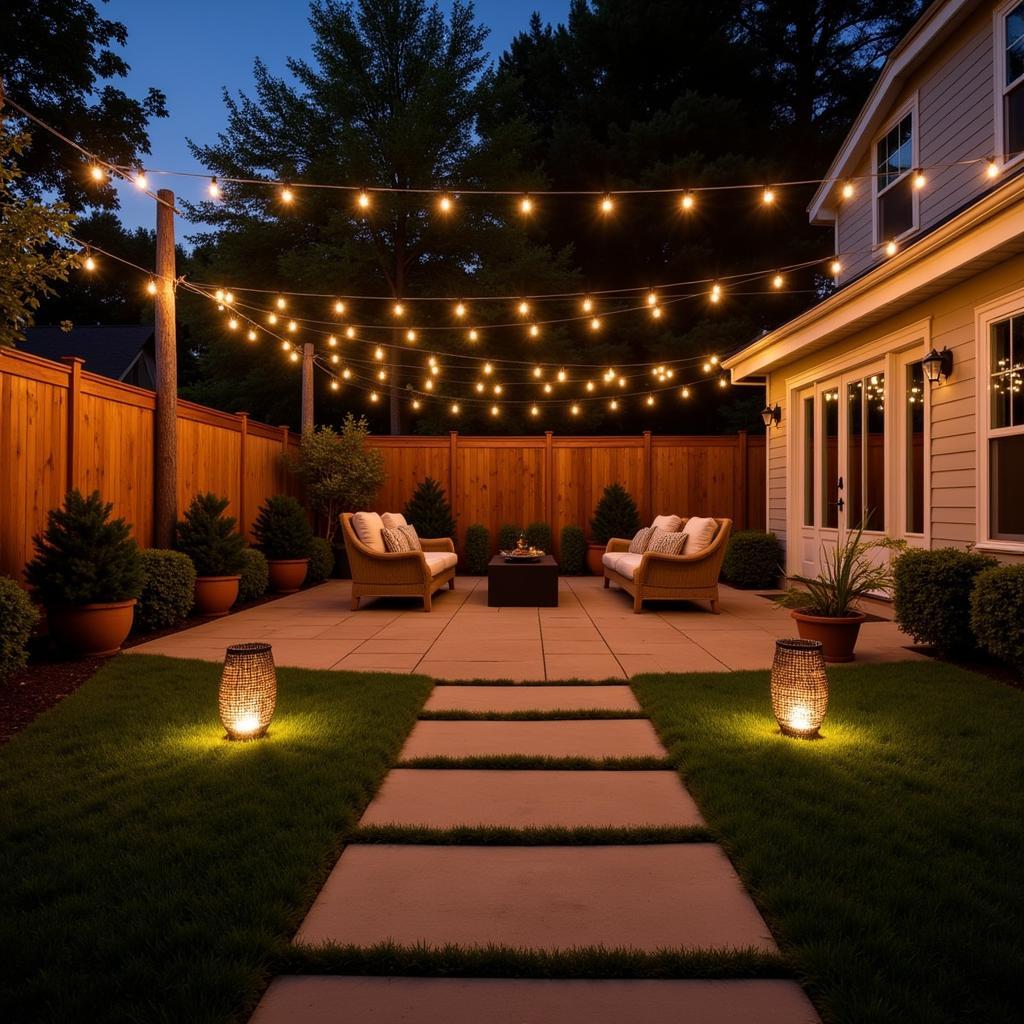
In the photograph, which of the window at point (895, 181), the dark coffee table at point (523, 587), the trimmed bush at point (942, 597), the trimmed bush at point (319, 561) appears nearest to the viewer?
the trimmed bush at point (942, 597)

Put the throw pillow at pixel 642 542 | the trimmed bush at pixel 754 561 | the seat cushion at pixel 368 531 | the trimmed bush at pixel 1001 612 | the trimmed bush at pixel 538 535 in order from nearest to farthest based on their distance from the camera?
1. the trimmed bush at pixel 1001 612
2. the seat cushion at pixel 368 531
3. the throw pillow at pixel 642 542
4. the trimmed bush at pixel 754 561
5. the trimmed bush at pixel 538 535

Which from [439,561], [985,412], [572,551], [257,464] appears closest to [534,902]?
[985,412]

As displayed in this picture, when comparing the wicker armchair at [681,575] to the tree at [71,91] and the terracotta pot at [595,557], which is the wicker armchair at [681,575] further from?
the tree at [71,91]

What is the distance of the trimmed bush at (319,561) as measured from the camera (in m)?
9.70

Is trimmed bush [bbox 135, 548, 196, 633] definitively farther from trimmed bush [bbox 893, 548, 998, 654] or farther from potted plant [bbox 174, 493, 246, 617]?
trimmed bush [bbox 893, 548, 998, 654]

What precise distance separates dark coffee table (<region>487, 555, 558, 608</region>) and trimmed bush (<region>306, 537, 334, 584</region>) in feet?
10.3

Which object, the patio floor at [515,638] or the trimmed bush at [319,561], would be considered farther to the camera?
the trimmed bush at [319,561]

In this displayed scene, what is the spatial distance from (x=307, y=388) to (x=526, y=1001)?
34.5 ft

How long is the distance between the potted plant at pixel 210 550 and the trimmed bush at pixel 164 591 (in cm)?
42

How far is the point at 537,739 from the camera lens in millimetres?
3205

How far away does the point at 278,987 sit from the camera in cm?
152

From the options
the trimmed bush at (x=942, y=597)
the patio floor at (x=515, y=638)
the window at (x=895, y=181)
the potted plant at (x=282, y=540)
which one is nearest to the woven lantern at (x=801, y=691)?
the patio floor at (x=515, y=638)

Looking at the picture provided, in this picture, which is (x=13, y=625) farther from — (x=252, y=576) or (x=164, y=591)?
(x=252, y=576)

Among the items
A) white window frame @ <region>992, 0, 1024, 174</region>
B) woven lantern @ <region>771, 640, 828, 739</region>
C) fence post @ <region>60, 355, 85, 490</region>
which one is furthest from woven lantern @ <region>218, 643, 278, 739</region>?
white window frame @ <region>992, 0, 1024, 174</region>
